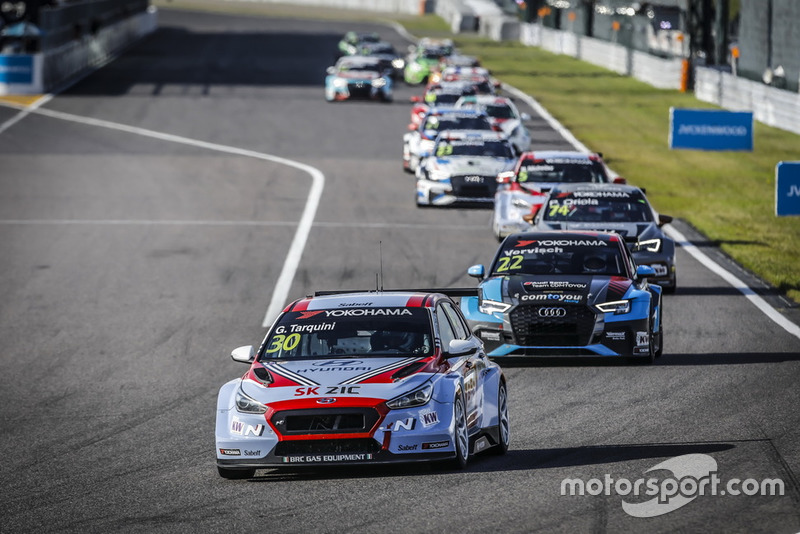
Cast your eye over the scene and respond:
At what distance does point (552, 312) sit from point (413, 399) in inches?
218

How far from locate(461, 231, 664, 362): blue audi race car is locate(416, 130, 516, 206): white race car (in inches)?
522

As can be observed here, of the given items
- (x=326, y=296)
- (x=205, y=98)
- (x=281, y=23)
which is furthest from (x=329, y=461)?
(x=281, y=23)

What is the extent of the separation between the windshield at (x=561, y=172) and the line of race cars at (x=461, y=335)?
0.02 metres

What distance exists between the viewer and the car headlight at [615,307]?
1592 centimetres

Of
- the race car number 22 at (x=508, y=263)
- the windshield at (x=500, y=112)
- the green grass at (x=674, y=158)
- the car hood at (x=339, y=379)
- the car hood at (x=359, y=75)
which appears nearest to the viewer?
the car hood at (x=339, y=379)

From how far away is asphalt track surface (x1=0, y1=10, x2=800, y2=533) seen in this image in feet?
32.6

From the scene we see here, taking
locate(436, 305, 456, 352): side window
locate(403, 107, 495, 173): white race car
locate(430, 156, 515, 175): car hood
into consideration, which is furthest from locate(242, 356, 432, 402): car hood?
locate(403, 107, 495, 173): white race car

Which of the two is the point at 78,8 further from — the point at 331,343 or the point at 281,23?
the point at 331,343

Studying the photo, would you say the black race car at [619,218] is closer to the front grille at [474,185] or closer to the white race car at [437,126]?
the front grille at [474,185]

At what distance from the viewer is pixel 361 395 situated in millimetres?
10500


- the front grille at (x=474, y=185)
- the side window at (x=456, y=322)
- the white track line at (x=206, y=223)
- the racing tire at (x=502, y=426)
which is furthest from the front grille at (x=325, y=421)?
the front grille at (x=474, y=185)

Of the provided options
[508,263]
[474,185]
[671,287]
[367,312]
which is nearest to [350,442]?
[367,312]

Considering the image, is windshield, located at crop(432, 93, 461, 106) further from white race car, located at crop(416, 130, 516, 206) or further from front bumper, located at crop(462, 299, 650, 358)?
front bumper, located at crop(462, 299, 650, 358)

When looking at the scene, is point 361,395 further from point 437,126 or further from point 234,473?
point 437,126
